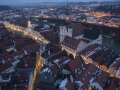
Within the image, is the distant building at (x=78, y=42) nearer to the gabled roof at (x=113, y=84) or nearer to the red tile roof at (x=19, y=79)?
the gabled roof at (x=113, y=84)

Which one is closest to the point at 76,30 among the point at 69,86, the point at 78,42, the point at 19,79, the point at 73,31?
the point at 73,31

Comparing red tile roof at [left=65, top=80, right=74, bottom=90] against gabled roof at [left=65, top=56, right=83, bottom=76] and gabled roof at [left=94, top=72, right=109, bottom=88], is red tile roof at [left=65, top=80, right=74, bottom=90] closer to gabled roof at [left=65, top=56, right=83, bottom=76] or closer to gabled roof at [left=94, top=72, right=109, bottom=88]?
gabled roof at [left=65, top=56, right=83, bottom=76]

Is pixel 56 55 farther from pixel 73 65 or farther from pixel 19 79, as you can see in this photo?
pixel 19 79

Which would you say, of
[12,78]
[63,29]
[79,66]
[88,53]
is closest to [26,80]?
[12,78]

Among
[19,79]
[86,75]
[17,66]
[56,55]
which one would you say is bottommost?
[17,66]

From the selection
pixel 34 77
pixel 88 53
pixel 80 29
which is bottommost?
pixel 34 77

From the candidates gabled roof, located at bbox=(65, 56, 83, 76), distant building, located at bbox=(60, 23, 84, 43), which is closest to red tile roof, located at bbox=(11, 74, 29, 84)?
gabled roof, located at bbox=(65, 56, 83, 76)

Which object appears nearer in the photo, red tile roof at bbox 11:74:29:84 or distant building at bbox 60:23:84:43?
red tile roof at bbox 11:74:29:84

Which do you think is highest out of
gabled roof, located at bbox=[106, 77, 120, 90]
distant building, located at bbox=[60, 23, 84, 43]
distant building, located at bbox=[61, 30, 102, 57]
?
distant building, located at bbox=[60, 23, 84, 43]

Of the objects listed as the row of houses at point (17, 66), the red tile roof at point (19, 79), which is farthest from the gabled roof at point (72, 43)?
the red tile roof at point (19, 79)

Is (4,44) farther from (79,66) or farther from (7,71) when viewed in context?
(79,66)

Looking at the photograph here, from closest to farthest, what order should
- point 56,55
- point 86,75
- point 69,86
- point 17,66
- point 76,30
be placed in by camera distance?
point 69,86 < point 86,75 < point 17,66 < point 56,55 < point 76,30
